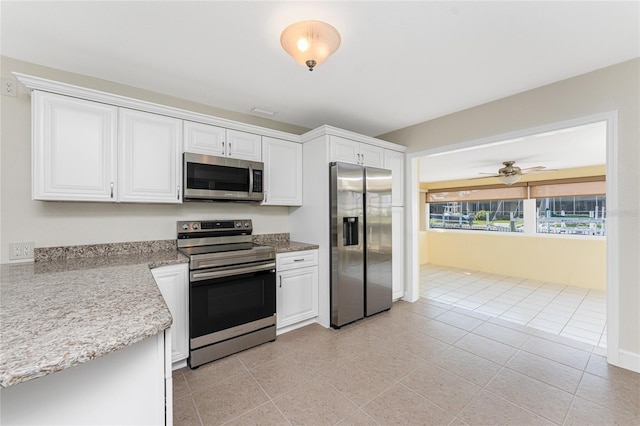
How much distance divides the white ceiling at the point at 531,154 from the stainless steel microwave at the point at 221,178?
237cm

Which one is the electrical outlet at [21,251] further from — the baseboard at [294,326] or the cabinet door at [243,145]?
the baseboard at [294,326]

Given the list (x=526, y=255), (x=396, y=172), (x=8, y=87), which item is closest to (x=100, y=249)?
(x=8, y=87)

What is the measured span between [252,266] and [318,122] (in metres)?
2.10

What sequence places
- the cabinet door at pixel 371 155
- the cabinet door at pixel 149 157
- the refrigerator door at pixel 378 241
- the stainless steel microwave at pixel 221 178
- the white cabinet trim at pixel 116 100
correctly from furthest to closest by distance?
the cabinet door at pixel 371 155, the refrigerator door at pixel 378 241, the stainless steel microwave at pixel 221 178, the cabinet door at pixel 149 157, the white cabinet trim at pixel 116 100

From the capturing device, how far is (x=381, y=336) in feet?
9.23

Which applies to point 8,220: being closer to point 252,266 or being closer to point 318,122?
point 252,266

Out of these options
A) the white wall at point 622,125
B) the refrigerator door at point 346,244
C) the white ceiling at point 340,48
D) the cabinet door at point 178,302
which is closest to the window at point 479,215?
the white wall at point 622,125

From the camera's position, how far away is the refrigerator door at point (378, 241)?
3.22m

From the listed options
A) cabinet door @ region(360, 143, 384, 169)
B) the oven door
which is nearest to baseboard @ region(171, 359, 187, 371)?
the oven door

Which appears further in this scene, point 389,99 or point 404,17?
point 389,99

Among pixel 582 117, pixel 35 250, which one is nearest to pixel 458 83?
pixel 582 117

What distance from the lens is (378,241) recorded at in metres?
3.35

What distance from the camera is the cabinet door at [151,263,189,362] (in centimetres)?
214

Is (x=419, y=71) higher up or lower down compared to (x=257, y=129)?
higher up
